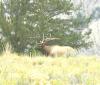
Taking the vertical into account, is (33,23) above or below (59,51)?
below

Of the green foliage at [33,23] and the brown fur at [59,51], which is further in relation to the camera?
the green foliage at [33,23]

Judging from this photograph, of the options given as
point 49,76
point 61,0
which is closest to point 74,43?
point 61,0

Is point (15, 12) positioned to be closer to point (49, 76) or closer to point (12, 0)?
point (12, 0)

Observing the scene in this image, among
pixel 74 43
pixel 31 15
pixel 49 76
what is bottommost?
pixel 74 43

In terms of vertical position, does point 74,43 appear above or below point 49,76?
below

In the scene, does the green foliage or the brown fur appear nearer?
the brown fur

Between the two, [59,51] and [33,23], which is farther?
[33,23]

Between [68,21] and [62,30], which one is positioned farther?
[68,21]

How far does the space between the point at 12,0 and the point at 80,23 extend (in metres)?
6.22

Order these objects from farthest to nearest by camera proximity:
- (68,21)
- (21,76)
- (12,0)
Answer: (68,21)
(12,0)
(21,76)

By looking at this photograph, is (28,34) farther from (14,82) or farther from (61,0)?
(14,82)

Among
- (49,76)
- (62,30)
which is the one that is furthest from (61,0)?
(49,76)

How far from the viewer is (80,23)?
2659 centimetres

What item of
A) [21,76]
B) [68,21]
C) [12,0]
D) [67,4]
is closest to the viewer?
[21,76]
